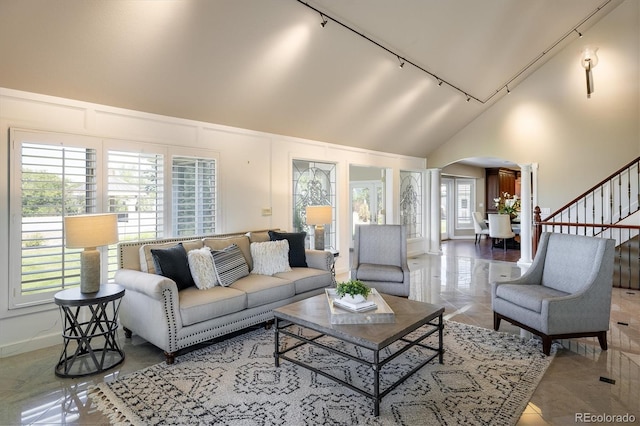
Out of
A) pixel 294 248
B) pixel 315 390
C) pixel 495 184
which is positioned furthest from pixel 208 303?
pixel 495 184

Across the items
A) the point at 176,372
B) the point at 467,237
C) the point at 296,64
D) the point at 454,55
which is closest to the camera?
the point at 176,372

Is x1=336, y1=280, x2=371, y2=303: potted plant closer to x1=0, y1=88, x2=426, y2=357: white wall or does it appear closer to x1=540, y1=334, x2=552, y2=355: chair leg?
x1=540, y1=334, x2=552, y2=355: chair leg

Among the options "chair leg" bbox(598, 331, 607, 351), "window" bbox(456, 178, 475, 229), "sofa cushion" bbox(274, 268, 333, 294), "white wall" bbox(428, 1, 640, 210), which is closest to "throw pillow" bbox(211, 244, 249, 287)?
"sofa cushion" bbox(274, 268, 333, 294)

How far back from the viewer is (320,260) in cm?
451

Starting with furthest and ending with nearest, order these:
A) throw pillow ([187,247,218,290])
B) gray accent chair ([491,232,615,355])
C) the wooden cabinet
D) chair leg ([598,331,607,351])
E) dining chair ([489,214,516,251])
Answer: the wooden cabinet < dining chair ([489,214,516,251]) < throw pillow ([187,247,218,290]) < chair leg ([598,331,607,351]) < gray accent chair ([491,232,615,355])

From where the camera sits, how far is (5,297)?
3.13 metres

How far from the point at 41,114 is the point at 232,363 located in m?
2.85

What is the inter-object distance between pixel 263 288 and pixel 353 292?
4.03 ft

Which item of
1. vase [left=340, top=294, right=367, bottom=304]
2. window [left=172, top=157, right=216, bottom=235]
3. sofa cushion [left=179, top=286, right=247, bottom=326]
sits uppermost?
window [left=172, top=157, right=216, bottom=235]

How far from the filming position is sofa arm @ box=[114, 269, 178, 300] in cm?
292

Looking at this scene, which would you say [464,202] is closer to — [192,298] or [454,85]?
[454,85]

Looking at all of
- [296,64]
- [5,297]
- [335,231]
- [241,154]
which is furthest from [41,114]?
[335,231]

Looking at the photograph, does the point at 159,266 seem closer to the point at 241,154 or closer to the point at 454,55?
the point at 241,154

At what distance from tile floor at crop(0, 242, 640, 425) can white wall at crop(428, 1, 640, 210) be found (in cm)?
315
